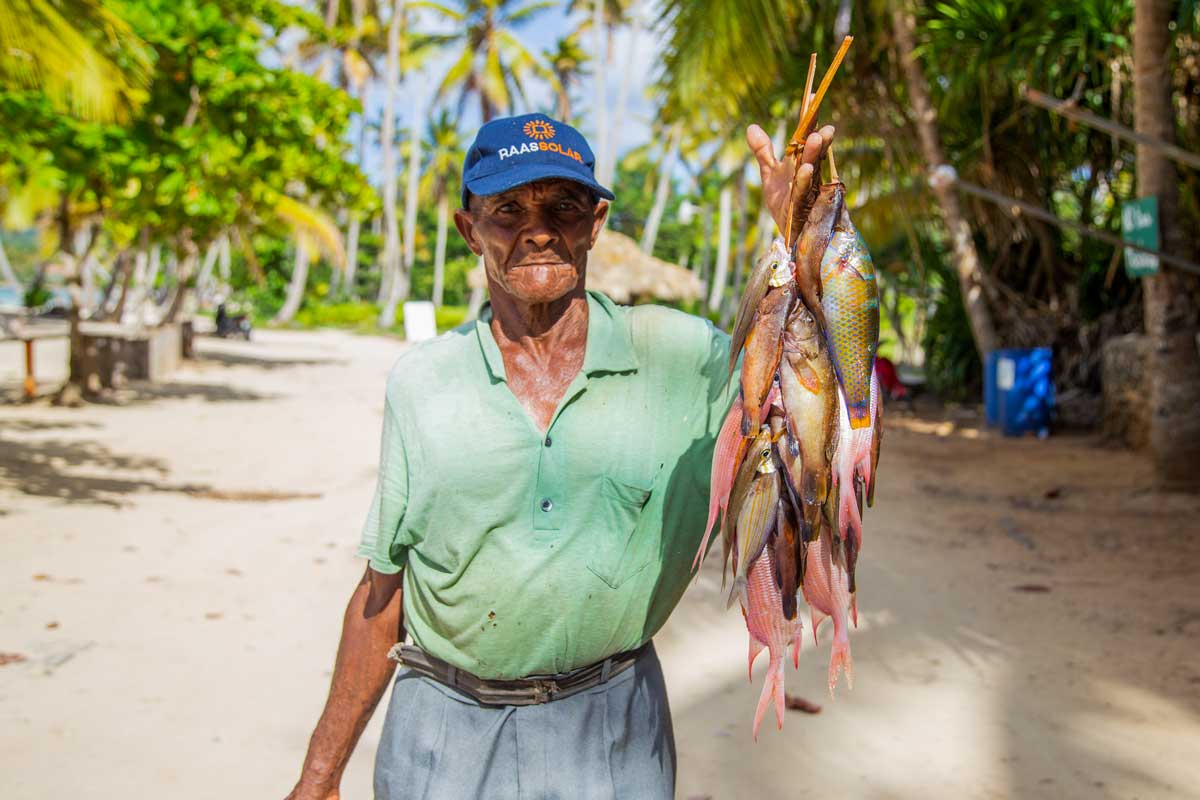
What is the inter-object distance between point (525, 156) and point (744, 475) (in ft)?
2.38

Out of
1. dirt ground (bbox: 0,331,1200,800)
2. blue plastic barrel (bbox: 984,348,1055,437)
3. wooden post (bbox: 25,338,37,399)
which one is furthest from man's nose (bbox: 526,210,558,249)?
wooden post (bbox: 25,338,37,399)

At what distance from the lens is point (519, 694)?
5.78 feet

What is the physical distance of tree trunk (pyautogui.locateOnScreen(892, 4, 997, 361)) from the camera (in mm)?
10664

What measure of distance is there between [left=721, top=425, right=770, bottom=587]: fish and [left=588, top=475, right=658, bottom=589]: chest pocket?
40cm

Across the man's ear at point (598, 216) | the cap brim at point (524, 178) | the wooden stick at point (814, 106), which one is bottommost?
the man's ear at point (598, 216)

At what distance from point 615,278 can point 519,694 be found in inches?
892

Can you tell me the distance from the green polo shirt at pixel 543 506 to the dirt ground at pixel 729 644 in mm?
1966

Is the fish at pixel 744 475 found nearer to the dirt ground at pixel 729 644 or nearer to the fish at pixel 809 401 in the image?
the fish at pixel 809 401

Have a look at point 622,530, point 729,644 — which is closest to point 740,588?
point 622,530

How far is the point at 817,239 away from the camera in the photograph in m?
1.25

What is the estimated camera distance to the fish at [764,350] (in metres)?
1.28

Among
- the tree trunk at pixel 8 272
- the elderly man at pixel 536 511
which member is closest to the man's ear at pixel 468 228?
the elderly man at pixel 536 511

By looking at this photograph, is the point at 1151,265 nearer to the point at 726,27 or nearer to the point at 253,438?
the point at 726,27

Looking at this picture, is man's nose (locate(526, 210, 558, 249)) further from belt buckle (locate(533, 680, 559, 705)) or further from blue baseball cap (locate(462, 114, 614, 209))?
belt buckle (locate(533, 680, 559, 705))
